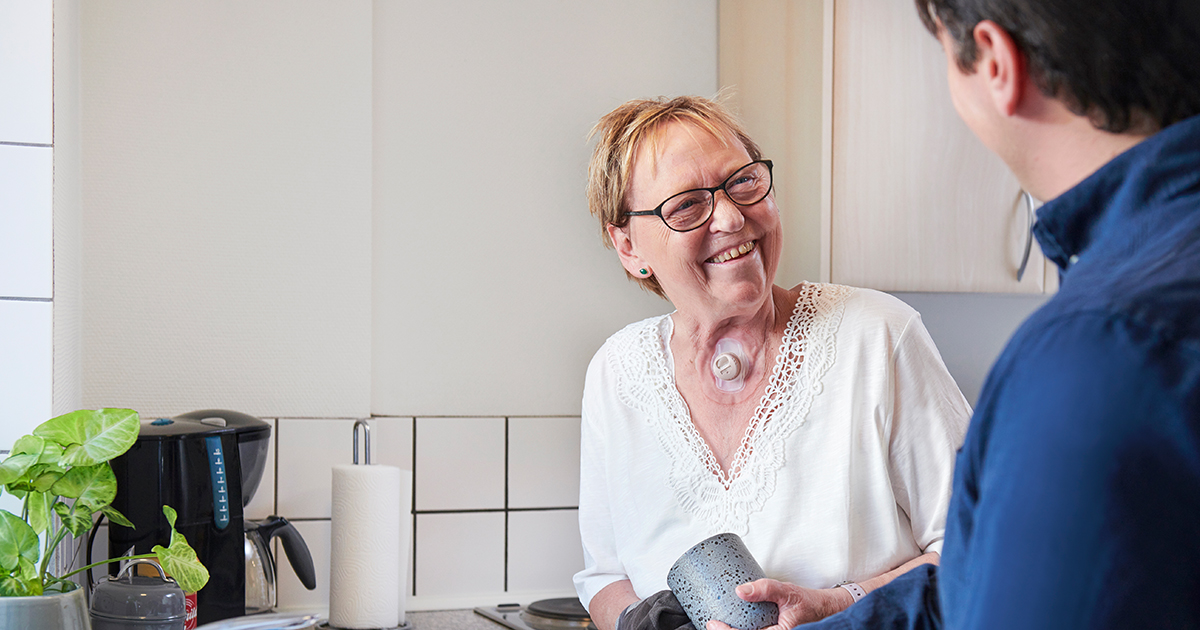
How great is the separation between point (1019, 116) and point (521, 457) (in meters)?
1.43

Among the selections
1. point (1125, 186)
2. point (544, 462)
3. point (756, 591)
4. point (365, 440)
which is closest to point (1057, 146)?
point (1125, 186)

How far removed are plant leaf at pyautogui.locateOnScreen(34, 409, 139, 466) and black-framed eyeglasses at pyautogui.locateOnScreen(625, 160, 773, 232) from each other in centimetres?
70

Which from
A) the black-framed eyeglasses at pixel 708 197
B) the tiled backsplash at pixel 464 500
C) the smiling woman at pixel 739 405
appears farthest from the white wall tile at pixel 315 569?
the black-framed eyeglasses at pixel 708 197

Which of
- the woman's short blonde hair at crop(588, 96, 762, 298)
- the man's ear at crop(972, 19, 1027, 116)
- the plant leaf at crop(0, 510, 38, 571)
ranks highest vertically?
the woman's short blonde hair at crop(588, 96, 762, 298)

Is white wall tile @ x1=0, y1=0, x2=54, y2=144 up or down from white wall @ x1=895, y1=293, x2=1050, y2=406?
up

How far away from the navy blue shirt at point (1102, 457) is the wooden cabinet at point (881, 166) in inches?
48.7

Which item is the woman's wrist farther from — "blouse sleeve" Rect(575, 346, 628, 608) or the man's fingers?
"blouse sleeve" Rect(575, 346, 628, 608)

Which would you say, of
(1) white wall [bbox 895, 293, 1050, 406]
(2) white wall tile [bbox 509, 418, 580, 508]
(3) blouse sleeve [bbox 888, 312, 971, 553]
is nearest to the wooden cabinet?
(1) white wall [bbox 895, 293, 1050, 406]

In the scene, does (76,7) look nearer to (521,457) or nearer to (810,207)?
(521,457)

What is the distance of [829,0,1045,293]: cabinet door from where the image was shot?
1.59 metres

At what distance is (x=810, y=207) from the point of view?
1620 millimetres

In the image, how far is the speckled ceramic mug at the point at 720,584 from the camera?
0.98 metres

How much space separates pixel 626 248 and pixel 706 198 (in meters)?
0.19

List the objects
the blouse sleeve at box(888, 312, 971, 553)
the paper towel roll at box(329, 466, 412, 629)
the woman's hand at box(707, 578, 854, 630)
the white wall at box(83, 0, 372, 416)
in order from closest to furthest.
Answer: the woman's hand at box(707, 578, 854, 630) < the blouse sleeve at box(888, 312, 971, 553) < the paper towel roll at box(329, 466, 412, 629) < the white wall at box(83, 0, 372, 416)
